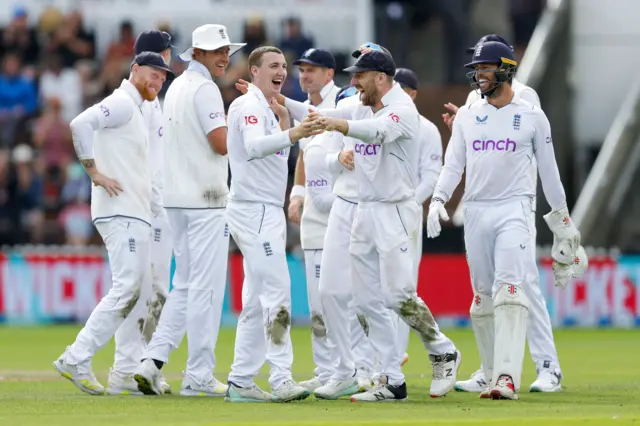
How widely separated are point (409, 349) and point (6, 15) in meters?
11.6

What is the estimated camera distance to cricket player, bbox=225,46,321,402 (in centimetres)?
1080

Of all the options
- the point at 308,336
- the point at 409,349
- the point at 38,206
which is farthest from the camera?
the point at 38,206

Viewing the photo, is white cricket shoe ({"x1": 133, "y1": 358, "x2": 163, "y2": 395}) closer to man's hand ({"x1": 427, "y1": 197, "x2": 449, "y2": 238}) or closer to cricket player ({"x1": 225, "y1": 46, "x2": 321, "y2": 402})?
cricket player ({"x1": 225, "y1": 46, "x2": 321, "y2": 402})

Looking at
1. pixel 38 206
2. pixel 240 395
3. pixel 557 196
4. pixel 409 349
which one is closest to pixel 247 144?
pixel 240 395

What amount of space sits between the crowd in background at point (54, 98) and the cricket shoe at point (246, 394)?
37.2ft

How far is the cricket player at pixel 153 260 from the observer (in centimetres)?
1230

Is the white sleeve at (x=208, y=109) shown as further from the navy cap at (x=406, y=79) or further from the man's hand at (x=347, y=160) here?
the navy cap at (x=406, y=79)

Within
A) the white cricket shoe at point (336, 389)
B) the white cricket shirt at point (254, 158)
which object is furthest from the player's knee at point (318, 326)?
the white cricket shirt at point (254, 158)

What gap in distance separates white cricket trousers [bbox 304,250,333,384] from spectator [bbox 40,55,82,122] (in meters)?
12.8

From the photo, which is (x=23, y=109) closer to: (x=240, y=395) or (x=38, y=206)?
(x=38, y=206)

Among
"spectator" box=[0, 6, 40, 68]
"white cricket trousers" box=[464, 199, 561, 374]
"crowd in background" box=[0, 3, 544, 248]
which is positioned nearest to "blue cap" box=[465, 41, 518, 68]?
"white cricket trousers" box=[464, 199, 561, 374]

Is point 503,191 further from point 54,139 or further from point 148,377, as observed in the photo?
point 54,139

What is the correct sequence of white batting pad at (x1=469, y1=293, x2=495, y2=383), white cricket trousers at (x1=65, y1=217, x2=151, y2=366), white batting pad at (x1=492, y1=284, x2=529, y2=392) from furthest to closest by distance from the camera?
1. white batting pad at (x1=469, y1=293, x2=495, y2=383)
2. white cricket trousers at (x1=65, y1=217, x2=151, y2=366)
3. white batting pad at (x1=492, y1=284, x2=529, y2=392)

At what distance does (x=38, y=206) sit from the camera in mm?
23312
